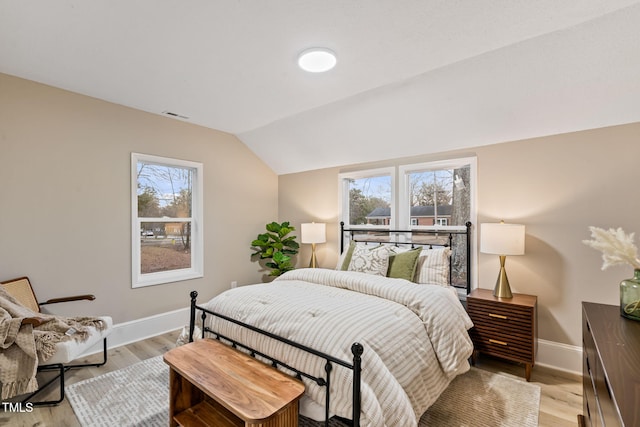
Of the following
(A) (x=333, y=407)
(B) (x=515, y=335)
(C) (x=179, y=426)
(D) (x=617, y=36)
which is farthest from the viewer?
(B) (x=515, y=335)

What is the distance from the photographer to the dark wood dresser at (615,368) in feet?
2.80

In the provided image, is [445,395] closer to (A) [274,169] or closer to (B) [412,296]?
(B) [412,296]

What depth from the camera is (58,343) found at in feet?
7.05

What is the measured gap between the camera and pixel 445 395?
7.40ft

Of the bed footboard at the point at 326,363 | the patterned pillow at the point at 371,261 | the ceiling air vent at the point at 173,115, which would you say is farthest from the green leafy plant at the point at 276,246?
the bed footboard at the point at 326,363

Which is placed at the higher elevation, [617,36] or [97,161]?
[617,36]

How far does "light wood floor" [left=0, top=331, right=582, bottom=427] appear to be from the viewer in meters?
1.97


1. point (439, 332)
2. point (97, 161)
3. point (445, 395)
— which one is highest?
point (97, 161)

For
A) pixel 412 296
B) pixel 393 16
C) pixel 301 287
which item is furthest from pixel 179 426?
pixel 393 16

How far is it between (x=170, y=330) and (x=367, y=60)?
357 cm

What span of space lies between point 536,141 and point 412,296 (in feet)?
6.31

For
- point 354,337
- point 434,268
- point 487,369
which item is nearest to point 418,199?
point 434,268

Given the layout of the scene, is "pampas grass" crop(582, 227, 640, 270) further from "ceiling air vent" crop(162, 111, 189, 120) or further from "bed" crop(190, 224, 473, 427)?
"ceiling air vent" crop(162, 111, 189, 120)

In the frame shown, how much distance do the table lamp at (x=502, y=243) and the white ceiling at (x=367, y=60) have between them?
923mm
